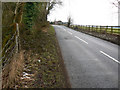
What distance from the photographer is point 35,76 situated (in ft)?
15.1

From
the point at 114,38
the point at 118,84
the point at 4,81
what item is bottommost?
the point at 118,84

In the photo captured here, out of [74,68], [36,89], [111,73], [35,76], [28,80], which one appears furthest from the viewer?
[74,68]

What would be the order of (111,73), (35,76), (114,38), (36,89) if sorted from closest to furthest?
(36,89)
(35,76)
(111,73)
(114,38)

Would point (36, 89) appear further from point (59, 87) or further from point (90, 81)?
point (90, 81)

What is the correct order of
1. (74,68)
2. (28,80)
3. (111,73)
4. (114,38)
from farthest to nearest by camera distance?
(114,38) → (74,68) → (111,73) → (28,80)

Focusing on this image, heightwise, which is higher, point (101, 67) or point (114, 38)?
point (114, 38)

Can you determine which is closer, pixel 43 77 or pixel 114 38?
pixel 43 77

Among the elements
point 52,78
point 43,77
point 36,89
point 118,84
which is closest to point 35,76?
point 43,77

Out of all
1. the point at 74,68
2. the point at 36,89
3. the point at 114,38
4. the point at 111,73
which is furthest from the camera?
the point at 114,38

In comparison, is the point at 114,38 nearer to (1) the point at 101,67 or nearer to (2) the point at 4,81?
(1) the point at 101,67

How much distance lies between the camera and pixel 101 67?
6145 mm

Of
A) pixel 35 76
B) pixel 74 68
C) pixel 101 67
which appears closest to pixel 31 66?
pixel 35 76

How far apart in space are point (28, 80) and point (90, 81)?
6.98 feet

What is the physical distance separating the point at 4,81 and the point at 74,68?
3.05m
